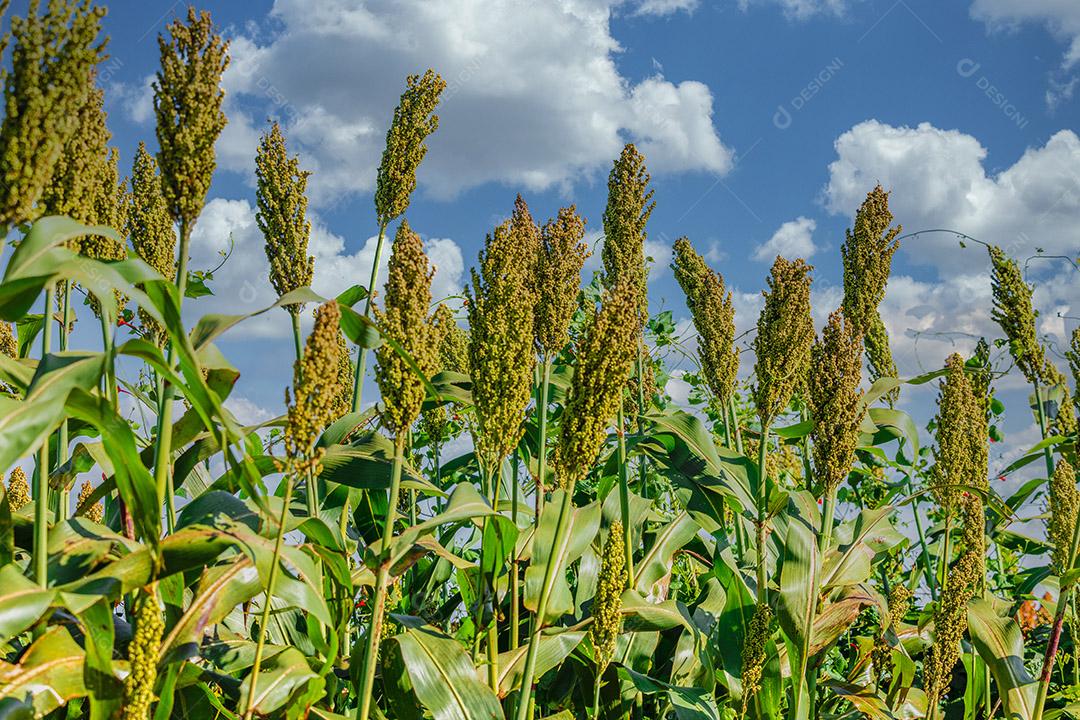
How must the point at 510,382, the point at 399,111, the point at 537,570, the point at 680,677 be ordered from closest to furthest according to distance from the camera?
the point at 510,382, the point at 537,570, the point at 399,111, the point at 680,677

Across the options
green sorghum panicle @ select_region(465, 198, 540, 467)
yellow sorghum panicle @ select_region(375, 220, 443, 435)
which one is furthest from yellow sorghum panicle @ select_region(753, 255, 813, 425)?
yellow sorghum panicle @ select_region(375, 220, 443, 435)

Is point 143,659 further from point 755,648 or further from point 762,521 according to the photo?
point 762,521

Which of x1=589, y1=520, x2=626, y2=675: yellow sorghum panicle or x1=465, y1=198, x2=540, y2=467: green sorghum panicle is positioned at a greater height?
x1=465, y1=198, x2=540, y2=467: green sorghum panicle

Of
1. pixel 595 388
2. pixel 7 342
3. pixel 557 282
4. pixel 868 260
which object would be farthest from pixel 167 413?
pixel 868 260

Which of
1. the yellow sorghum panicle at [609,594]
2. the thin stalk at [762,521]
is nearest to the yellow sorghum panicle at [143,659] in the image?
the yellow sorghum panicle at [609,594]

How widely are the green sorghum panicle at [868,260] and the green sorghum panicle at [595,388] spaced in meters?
2.72

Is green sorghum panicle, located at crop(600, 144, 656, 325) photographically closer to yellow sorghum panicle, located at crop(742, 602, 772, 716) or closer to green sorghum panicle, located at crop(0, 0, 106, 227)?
yellow sorghum panicle, located at crop(742, 602, 772, 716)

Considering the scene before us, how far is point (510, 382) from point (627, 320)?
1.16 feet

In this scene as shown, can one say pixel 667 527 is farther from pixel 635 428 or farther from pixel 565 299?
pixel 565 299

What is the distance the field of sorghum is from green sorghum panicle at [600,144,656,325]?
0.6 inches

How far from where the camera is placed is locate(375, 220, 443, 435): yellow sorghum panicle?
6.77 feet

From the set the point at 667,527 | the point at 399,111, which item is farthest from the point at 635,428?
the point at 399,111

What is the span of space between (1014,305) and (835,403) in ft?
5.18

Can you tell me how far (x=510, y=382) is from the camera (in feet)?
7.48
